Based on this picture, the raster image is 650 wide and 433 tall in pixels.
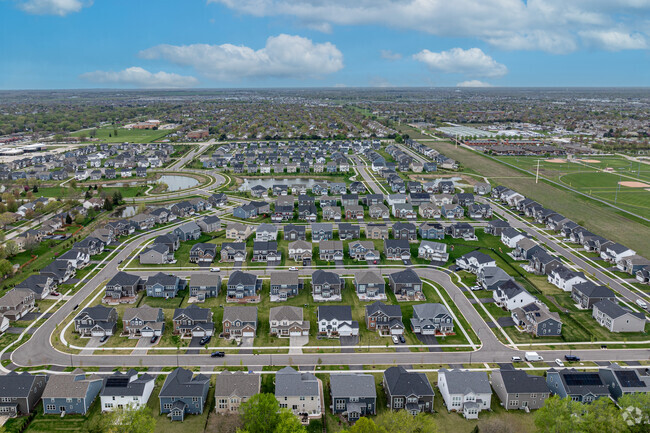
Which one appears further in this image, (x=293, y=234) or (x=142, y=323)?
(x=293, y=234)

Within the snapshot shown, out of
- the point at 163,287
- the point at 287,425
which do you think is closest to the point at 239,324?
the point at 163,287

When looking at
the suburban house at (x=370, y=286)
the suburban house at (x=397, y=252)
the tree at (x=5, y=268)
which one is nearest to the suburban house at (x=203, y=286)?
the suburban house at (x=370, y=286)

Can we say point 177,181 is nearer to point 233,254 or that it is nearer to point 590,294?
point 233,254

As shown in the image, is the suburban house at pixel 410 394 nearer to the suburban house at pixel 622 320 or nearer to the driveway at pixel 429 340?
the driveway at pixel 429 340

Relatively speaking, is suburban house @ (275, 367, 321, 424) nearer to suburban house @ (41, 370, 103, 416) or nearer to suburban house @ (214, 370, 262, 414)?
suburban house @ (214, 370, 262, 414)

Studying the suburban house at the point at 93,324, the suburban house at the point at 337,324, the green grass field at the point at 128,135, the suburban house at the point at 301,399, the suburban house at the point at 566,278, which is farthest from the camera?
the green grass field at the point at 128,135

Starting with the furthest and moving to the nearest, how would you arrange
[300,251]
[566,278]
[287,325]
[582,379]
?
[300,251] < [566,278] < [287,325] < [582,379]
